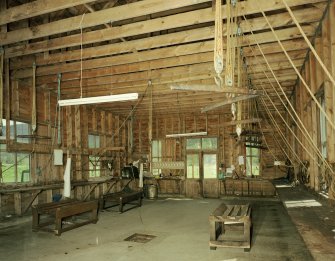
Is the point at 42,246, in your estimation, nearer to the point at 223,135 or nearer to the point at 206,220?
the point at 206,220

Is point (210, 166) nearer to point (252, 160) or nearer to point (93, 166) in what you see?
point (252, 160)

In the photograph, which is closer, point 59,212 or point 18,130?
point 59,212

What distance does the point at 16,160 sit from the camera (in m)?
9.04

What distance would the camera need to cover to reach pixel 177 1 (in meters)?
4.82

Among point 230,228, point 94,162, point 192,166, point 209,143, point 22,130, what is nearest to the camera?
point 230,228

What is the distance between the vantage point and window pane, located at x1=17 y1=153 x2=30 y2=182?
9.23 m

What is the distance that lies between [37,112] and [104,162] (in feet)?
14.2

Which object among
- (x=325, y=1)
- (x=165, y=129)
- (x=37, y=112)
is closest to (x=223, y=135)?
(x=165, y=129)

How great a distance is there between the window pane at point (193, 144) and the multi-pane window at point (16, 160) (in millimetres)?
7742

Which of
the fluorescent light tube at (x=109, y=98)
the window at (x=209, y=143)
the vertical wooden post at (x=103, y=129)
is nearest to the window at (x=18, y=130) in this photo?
the fluorescent light tube at (x=109, y=98)

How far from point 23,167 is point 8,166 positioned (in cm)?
76

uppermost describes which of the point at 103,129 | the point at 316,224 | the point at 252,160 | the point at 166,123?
the point at 166,123

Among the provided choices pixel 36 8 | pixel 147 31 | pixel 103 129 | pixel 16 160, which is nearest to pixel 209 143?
pixel 103 129

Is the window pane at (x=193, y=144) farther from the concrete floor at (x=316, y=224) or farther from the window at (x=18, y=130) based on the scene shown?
the concrete floor at (x=316, y=224)
